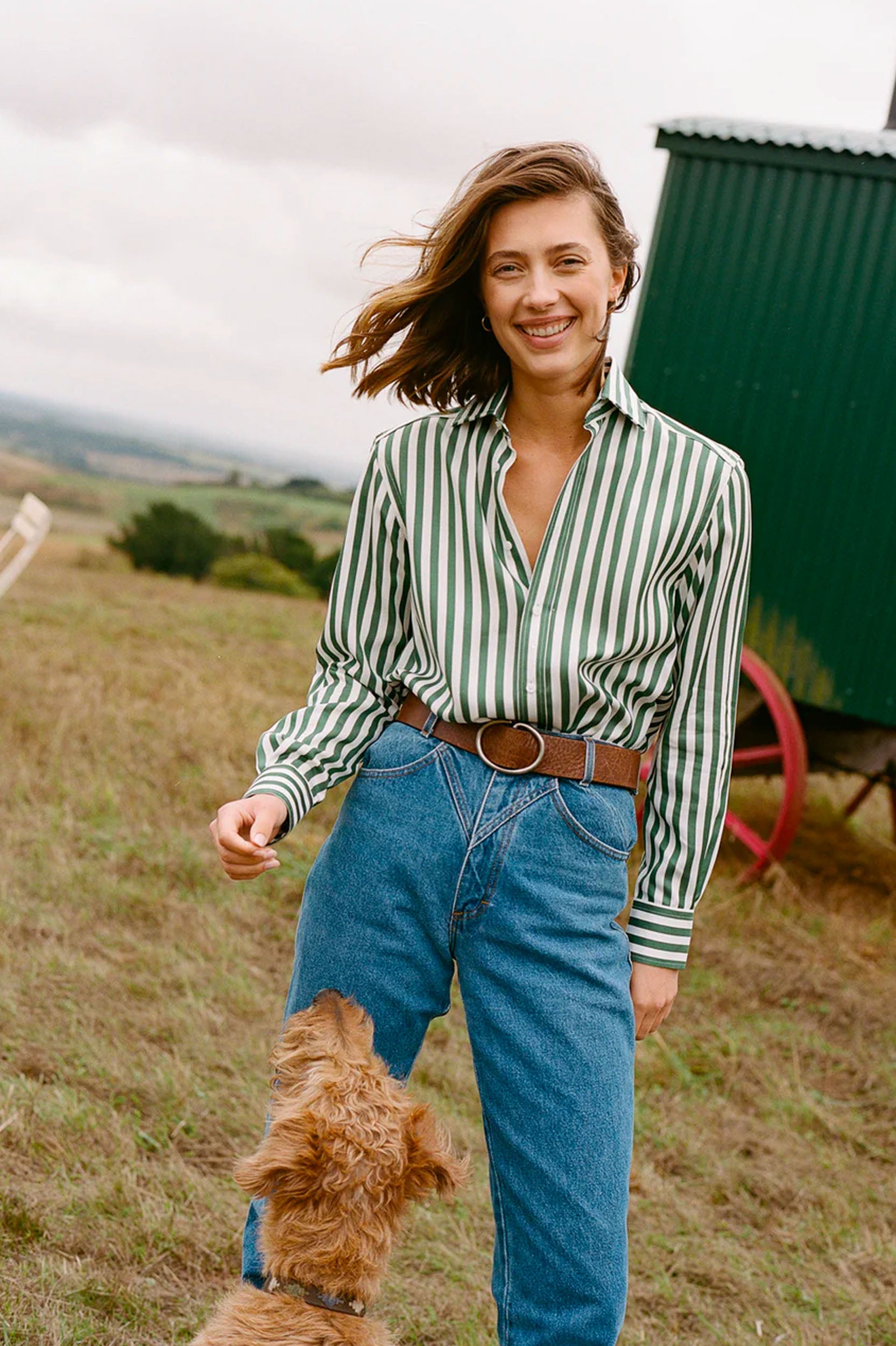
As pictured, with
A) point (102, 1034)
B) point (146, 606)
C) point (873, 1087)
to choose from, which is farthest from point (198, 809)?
point (146, 606)

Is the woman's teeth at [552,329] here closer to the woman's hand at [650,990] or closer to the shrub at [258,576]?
the woman's hand at [650,990]

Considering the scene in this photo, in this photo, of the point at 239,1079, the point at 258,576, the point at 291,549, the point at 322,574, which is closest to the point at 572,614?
the point at 239,1079

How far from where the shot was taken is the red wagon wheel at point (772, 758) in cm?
699

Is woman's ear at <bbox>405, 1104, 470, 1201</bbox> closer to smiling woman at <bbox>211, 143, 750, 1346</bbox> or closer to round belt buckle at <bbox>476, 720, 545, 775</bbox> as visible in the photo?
smiling woman at <bbox>211, 143, 750, 1346</bbox>

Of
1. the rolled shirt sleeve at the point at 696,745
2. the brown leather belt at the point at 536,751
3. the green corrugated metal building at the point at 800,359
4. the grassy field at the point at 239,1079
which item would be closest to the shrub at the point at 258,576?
the grassy field at the point at 239,1079

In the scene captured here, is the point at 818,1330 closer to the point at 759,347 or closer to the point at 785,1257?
the point at 785,1257

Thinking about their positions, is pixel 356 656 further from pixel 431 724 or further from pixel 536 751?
pixel 536 751

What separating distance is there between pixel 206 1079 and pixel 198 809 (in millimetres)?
2745

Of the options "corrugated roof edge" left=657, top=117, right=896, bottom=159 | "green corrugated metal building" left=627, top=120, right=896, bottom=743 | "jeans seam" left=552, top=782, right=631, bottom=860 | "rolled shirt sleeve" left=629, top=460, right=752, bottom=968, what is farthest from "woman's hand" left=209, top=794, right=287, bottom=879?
"corrugated roof edge" left=657, top=117, right=896, bottom=159

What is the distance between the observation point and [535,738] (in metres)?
2.09

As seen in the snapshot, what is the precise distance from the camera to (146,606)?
1301 centimetres

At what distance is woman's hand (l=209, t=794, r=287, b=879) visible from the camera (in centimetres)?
199

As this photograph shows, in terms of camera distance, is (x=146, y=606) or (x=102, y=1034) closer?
A: (x=102, y=1034)

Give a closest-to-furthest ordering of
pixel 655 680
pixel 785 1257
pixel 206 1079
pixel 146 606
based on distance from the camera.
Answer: pixel 655 680
pixel 785 1257
pixel 206 1079
pixel 146 606
